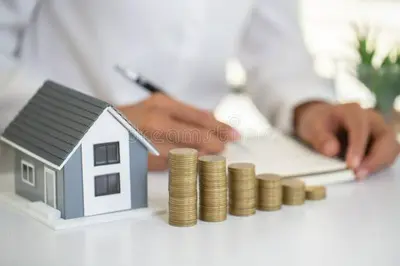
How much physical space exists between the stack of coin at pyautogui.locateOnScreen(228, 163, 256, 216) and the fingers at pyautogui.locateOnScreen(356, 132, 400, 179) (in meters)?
0.24

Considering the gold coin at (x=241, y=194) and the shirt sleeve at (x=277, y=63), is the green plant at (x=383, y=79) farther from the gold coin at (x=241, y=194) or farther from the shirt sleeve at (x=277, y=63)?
the gold coin at (x=241, y=194)

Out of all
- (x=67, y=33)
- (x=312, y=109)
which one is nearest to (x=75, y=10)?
(x=67, y=33)

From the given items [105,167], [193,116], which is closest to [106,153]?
[105,167]

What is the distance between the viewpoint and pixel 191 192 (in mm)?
935

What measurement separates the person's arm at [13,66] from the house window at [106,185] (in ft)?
0.98

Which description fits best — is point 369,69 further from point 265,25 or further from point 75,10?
point 75,10

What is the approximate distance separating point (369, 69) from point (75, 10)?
50cm

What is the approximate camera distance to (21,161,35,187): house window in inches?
39.3

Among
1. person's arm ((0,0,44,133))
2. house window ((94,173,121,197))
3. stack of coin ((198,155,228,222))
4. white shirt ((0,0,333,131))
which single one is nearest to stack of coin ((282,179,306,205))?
stack of coin ((198,155,228,222))

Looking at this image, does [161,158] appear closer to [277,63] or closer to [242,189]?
[242,189]

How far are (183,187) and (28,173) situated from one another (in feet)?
0.70

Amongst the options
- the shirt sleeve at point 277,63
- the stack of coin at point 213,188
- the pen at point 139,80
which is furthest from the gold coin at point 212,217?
the shirt sleeve at point 277,63

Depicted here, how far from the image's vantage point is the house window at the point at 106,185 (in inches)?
37.4

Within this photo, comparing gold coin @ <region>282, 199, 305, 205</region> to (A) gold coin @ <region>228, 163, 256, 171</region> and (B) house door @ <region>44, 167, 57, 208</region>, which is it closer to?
(A) gold coin @ <region>228, 163, 256, 171</region>
